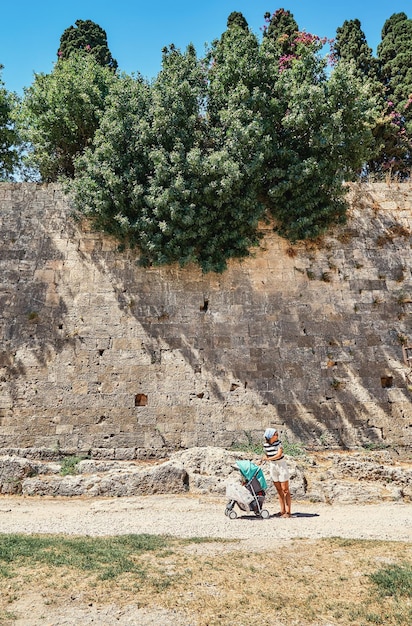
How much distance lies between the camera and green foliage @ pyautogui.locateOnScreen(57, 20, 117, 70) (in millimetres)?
19672

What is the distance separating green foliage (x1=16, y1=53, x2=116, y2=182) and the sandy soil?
29.6 feet

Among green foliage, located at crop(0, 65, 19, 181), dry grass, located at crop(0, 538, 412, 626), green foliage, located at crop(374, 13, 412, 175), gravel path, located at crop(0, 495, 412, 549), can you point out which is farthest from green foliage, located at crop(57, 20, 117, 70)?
dry grass, located at crop(0, 538, 412, 626)

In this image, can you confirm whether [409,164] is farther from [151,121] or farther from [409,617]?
[409,617]

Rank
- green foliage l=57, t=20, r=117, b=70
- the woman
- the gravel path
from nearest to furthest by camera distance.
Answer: the gravel path → the woman → green foliage l=57, t=20, r=117, b=70

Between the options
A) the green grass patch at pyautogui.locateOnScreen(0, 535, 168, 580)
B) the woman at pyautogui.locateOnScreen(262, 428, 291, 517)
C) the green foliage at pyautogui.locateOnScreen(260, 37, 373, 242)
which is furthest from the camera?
the green foliage at pyautogui.locateOnScreen(260, 37, 373, 242)

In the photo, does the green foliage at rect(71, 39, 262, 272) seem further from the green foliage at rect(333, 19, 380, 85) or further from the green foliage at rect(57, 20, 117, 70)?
the green foliage at rect(333, 19, 380, 85)

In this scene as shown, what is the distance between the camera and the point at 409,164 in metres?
18.7

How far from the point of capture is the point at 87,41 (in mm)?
19859

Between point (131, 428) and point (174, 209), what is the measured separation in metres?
5.12

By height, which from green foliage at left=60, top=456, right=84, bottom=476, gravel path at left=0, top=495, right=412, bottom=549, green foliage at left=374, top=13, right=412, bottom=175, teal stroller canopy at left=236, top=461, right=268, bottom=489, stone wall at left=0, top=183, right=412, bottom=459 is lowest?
gravel path at left=0, top=495, right=412, bottom=549

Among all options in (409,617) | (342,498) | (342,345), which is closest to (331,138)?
(342,345)

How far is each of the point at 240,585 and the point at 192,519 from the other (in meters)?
2.83

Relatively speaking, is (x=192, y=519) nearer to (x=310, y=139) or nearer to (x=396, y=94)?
(x=310, y=139)

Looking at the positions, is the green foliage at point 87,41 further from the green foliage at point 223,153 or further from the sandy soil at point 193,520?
the sandy soil at point 193,520
